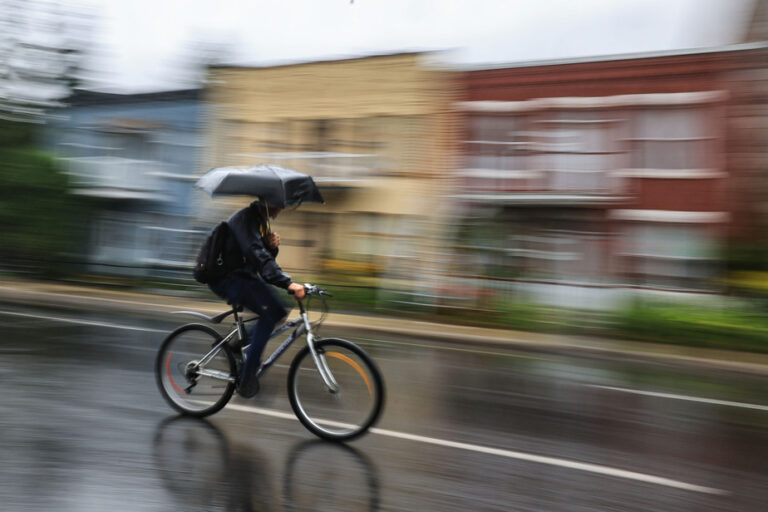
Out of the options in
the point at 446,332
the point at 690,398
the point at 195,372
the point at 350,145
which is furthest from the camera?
the point at 350,145

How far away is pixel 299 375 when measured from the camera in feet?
18.7

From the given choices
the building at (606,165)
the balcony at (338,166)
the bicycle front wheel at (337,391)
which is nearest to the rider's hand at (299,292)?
the bicycle front wheel at (337,391)

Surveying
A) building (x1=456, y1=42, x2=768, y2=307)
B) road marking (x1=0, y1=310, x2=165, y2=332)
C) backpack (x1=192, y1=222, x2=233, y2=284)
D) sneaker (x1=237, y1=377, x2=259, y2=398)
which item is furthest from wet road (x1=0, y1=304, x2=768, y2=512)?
building (x1=456, y1=42, x2=768, y2=307)

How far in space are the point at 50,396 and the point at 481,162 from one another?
1701 centimetres

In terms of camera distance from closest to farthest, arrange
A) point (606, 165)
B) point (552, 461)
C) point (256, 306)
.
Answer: point (552, 461) < point (256, 306) < point (606, 165)

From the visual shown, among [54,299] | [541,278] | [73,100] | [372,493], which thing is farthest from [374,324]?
[73,100]

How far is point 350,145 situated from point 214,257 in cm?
1866

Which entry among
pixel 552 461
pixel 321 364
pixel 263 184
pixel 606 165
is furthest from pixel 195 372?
pixel 606 165

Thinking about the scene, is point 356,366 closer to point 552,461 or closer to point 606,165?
point 552,461

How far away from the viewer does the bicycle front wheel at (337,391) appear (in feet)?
17.8

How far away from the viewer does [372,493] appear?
4.49 metres

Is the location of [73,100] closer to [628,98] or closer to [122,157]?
[122,157]

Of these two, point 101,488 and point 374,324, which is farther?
point 374,324

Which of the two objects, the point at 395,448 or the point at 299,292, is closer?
the point at 299,292
